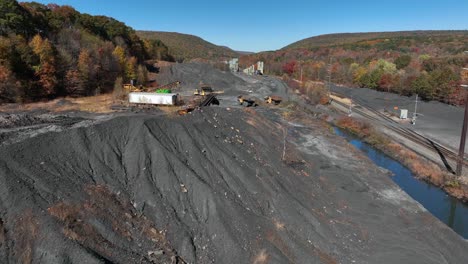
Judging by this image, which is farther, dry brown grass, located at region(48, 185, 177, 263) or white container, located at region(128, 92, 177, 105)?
white container, located at region(128, 92, 177, 105)

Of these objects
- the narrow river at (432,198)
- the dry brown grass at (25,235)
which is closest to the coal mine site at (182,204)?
→ the dry brown grass at (25,235)

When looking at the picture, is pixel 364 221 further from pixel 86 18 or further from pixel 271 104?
pixel 86 18

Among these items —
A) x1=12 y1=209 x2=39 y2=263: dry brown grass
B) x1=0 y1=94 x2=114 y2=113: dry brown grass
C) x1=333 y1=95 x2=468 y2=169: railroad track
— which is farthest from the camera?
x1=0 y1=94 x2=114 y2=113: dry brown grass

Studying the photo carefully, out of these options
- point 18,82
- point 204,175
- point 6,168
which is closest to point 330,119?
point 204,175

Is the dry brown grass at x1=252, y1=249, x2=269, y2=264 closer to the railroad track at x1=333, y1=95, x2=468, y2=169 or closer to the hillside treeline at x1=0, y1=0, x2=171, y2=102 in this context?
the railroad track at x1=333, y1=95, x2=468, y2=169

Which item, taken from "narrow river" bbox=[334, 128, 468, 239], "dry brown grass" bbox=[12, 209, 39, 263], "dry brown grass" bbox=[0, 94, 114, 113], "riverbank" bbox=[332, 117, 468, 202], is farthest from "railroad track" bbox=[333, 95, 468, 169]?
"dry brown grass" bbox=[0, 94, 114, 113]

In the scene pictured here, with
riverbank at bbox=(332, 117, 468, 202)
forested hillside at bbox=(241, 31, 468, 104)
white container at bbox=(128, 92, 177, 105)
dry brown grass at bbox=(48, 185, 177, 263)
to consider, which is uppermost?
forested hillside at bbox=(241, 31, 468, 104)
